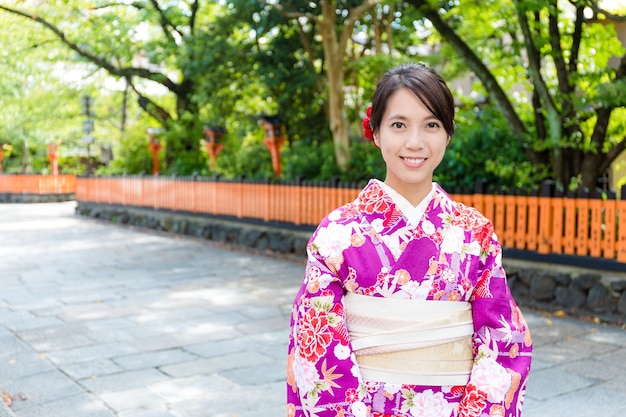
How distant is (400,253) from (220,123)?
605 inches

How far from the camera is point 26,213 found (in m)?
21.2

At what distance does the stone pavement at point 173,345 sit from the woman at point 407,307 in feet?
7.93

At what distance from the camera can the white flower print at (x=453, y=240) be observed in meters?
1.92

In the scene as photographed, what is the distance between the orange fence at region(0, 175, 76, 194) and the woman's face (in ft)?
89.7

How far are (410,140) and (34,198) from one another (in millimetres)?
27397

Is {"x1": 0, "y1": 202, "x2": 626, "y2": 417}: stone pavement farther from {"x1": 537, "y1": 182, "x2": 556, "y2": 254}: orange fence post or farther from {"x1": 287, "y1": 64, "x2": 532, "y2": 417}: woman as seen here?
{"x1": 287, "y1": 64, "x2": 532, "y2": 417}: woman

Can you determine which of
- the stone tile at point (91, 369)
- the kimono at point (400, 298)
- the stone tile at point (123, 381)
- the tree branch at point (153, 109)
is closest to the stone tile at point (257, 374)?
the stone tile at point (123, 381)

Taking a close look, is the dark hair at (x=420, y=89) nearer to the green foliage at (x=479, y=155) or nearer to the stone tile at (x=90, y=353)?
the stone tile at (x=90, y=353)

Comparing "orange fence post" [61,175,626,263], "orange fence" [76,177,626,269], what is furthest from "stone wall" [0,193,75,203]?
"orange fence" [76,177,626,269]

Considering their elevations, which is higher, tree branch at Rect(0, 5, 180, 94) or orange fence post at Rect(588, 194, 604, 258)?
tree branch at Rect(0, 5, 180, 94)

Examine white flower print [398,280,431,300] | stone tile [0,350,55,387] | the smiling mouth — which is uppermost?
the smiling mouth

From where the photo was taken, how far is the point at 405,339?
190cm

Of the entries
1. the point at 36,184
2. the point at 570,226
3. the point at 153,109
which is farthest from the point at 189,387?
the point at 36,184

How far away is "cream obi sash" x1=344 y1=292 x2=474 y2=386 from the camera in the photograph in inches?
74.6
